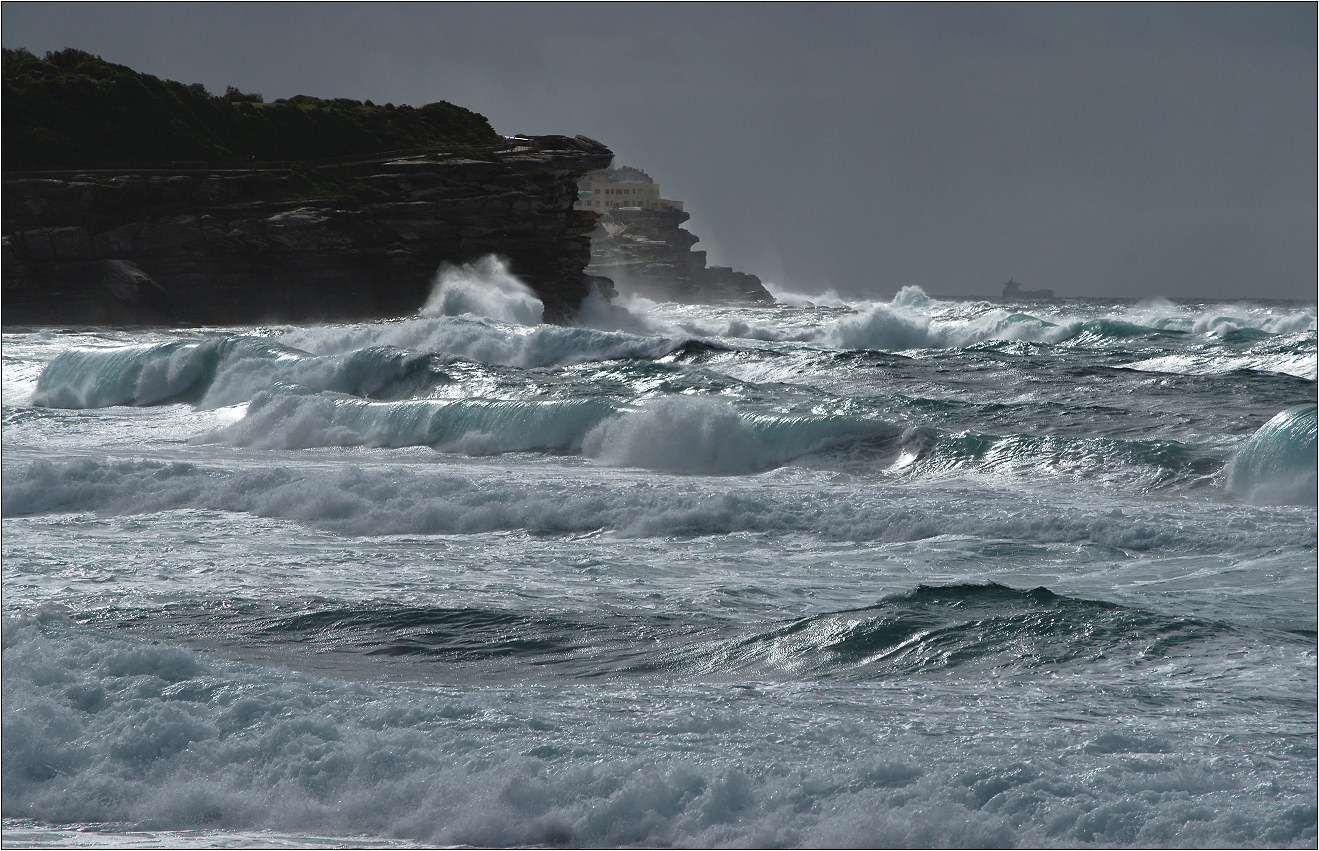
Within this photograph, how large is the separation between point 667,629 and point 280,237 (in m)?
36.1

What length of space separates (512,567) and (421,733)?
3543 millimetres

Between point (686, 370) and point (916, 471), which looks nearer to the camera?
point (916, 471)

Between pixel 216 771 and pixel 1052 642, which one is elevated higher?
pixel 1052 642

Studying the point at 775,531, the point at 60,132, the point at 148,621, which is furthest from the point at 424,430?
the point at 60,132

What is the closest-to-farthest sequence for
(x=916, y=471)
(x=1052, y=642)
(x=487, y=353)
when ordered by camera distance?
1. (x=1052, y=642)
2. (x=916, y=471)
3. (x=487, y=353)

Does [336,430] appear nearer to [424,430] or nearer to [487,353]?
[424,430]

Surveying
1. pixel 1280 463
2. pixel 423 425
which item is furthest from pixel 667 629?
pixel 423 425

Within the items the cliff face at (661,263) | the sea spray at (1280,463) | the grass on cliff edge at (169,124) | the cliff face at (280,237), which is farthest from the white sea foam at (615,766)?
the cliff face at (661,263)

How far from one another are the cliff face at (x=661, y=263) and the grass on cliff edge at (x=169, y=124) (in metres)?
19.1

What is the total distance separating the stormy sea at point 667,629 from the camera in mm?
3691

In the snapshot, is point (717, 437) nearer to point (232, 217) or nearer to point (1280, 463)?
point (1280, 463)

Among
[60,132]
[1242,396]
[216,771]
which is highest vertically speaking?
[60,132]

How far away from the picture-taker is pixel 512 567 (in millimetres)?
7684

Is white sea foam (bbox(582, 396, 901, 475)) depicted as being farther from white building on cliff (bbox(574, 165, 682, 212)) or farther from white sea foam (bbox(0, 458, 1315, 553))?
white building on cliff (bbox(574, 165, 682, 212))
